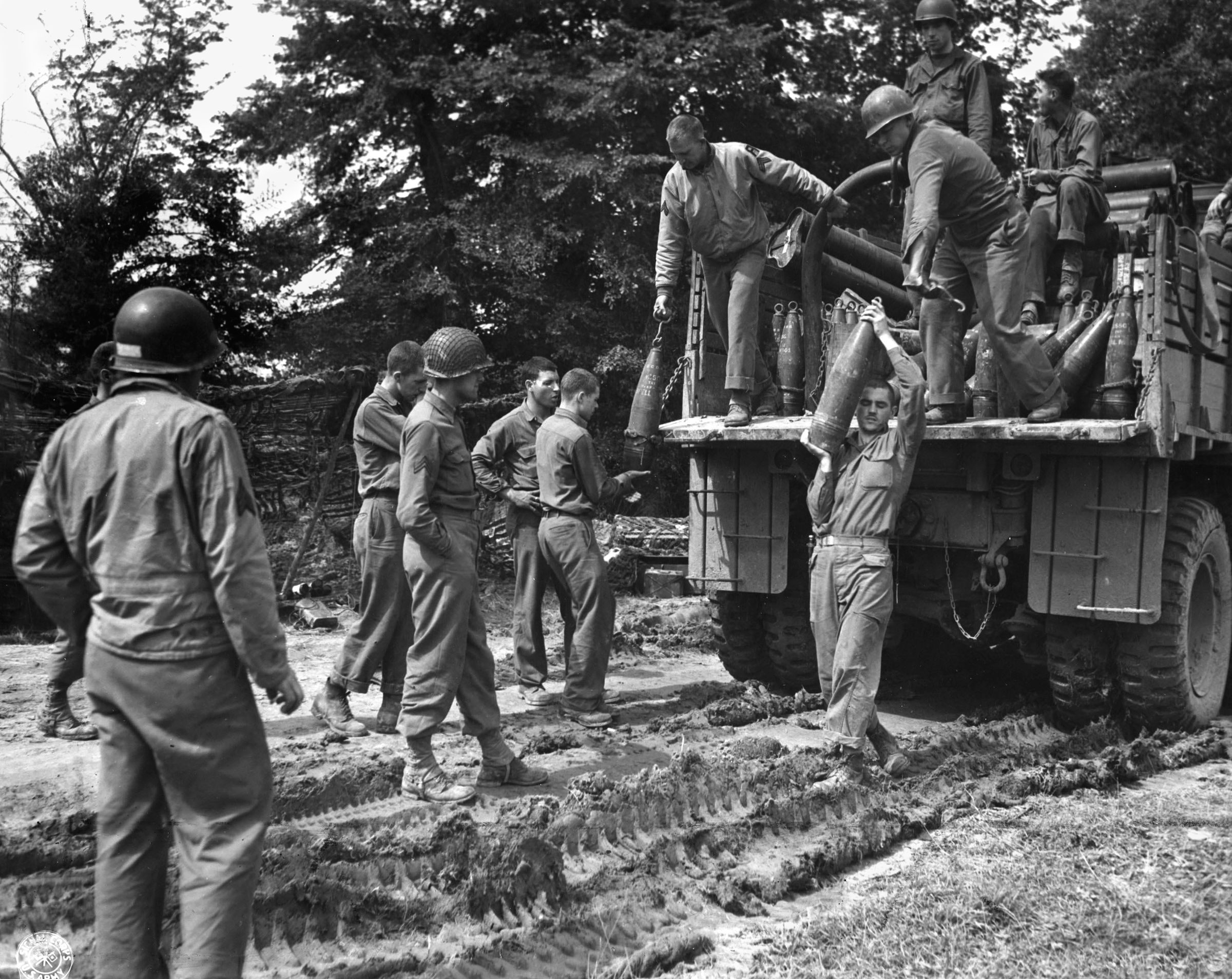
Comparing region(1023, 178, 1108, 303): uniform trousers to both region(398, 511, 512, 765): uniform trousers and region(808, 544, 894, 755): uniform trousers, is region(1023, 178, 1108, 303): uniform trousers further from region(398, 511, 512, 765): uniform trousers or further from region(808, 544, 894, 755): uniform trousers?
region(398, 511, 512, 765): uniform trousers

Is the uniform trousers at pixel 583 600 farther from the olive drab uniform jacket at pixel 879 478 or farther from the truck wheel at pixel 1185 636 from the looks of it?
the truck wheel at pixel 1185 636

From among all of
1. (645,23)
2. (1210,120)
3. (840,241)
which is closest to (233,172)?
(645,23)

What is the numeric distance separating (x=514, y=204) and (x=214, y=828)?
13.7 meters

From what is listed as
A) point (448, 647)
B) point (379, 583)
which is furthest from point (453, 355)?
point (379, 583)

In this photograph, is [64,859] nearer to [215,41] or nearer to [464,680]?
[464,680]

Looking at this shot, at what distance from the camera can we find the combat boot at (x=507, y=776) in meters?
5.70

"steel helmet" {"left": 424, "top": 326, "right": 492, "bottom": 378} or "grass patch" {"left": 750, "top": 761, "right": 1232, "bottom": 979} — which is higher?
"steel helmet" {"left": 424, "top": 326, "right": 492, "bottom": 378}

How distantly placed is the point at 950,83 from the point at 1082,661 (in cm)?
355

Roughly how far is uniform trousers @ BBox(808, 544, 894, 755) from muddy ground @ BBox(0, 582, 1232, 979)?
0.80ft

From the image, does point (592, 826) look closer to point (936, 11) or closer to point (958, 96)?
point (958, 96)

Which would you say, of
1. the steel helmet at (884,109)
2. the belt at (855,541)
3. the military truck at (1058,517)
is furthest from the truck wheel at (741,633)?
the steel helmet at (884,109)

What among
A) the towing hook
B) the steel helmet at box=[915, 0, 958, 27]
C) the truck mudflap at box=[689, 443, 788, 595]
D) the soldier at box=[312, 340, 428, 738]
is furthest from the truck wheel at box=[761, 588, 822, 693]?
the steel helmet at box=[915, 0, 958, 27]

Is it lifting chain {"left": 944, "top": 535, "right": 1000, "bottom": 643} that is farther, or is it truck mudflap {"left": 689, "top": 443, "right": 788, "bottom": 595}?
truck mudflap {"left": 689, "top": 443, "right": 788, "bottom": 595}

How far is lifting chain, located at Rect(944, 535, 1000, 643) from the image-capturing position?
675cm
